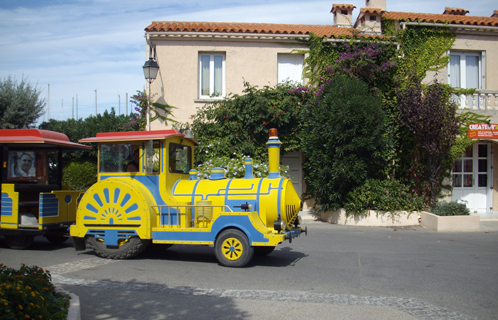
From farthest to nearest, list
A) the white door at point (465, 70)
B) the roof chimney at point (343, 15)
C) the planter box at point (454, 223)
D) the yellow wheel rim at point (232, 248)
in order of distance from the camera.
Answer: the roof chimney at point (343, 15) < the white door at point (465, 70) < the planter box at point (454, 223) < the yellow wheel rim at point (232, 248)

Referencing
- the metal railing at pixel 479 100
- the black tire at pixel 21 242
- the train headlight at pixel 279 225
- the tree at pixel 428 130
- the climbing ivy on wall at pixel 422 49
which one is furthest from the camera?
the climbing ivy on wall at pixel 422 49

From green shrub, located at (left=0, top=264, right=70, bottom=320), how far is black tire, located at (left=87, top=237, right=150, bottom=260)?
3233 millimetres

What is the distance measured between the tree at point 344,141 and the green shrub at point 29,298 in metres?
9.31

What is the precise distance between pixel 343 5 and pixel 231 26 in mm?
5047

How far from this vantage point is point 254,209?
755 centimetres

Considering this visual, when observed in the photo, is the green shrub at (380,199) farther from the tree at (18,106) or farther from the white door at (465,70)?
the tree at (18,106)

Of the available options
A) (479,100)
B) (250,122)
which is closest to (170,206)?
(250,122)

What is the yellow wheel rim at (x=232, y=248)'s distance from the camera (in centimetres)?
723

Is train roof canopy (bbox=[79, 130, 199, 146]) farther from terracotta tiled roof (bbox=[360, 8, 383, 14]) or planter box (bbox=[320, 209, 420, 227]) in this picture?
terracotta tiled roof (bbox=[360, 8, 383, 14])

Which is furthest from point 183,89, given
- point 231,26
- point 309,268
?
point 309,268

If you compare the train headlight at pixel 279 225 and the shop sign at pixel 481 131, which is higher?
the shop sign at pixel 481 131

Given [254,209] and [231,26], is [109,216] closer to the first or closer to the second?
[254,209]

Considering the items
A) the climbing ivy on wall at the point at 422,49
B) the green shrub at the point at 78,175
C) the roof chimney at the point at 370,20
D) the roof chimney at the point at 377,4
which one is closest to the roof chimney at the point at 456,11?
the roof chimney at the point at 377,4

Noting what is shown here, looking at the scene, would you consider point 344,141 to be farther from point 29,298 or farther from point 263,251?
point 29,298
